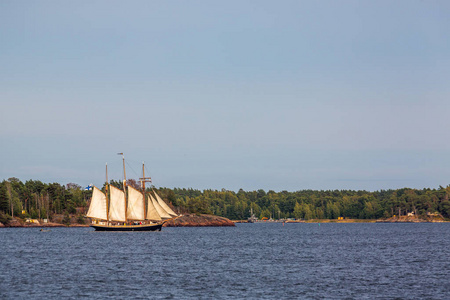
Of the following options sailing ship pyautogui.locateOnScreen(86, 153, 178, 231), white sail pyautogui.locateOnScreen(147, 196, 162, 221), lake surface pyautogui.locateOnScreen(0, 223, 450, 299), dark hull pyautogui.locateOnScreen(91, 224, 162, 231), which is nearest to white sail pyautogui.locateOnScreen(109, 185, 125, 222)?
sailing ship pyautogui.locateOnScreen(86, 153, 178, 231)

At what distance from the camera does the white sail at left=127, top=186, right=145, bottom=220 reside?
15150 centimetres

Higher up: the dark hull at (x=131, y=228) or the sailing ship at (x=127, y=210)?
the sailing ship at (x=127, y=210)

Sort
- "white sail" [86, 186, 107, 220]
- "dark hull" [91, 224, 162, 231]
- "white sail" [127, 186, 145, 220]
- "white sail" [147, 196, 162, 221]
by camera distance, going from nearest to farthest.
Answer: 1. "white sail" [86, 186, 107, 220]
2. "white sail" [127, 186, 145, 220]
3. "white sail" [147, 196, 162, 221]
4. "dark hull" [91, 224, 162, 231]

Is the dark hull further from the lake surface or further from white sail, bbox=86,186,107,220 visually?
the lake surface

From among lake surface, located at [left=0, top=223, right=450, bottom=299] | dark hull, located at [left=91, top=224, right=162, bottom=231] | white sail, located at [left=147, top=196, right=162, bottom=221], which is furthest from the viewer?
dark hull, located at [left=91, top=224, right=162, bottom=231]

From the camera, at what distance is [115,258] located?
252ft

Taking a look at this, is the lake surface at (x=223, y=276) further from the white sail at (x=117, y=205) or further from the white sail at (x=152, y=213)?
the white sail at (x=152, y=213)

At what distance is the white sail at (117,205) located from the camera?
489 ft

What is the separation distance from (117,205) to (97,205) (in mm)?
5674

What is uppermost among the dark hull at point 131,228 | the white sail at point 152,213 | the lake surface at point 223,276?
the white sail at point 152,213

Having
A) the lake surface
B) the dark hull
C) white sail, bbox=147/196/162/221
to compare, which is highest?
white sail, bbox=147/196/162/221

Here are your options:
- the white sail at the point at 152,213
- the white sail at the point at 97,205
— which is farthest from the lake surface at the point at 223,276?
the white sail at the point at 152,213

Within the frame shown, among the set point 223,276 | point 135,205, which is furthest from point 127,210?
point 223,276

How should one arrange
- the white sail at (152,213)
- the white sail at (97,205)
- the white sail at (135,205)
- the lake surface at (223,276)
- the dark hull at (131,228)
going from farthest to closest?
the dark hull at (131,228) → the white sail at (152,213) → the white sail at (135,205) → the white sail at (97,205) → the lake surface at (223,276)
